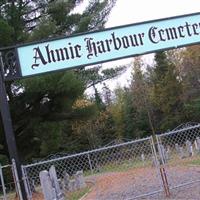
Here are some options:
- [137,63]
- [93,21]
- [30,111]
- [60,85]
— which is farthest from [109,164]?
[137,63]

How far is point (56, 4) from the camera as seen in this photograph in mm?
27891

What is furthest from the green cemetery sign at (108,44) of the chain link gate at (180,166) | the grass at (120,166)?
the grass at (120,166)

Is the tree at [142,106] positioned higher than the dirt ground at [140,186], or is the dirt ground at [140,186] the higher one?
the tree at [142,106]

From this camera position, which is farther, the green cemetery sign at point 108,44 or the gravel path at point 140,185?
the gravel path at point 140,185

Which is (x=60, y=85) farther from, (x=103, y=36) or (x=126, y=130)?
(x=126, y=130)

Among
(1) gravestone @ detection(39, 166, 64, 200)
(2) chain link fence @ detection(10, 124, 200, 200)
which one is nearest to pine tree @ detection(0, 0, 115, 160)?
(2) chain link fence @ detection(10, 124, 200, 200)

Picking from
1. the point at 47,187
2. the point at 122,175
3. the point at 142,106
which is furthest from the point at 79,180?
the point at 142,106

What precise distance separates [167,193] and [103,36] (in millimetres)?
3756

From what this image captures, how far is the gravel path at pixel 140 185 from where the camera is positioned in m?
10.6

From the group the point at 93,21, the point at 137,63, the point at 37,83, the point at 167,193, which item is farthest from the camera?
the point at 137,63

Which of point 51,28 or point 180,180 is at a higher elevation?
point 51,28

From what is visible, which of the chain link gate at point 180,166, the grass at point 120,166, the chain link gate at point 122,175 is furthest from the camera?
the grass at point 120,166

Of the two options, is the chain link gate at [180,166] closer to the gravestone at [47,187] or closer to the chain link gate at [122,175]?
the chain link gate at [122,175]

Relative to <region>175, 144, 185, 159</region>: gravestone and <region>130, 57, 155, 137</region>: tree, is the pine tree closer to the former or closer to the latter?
<region>175, 144, 185, 159</region>: gravestone
